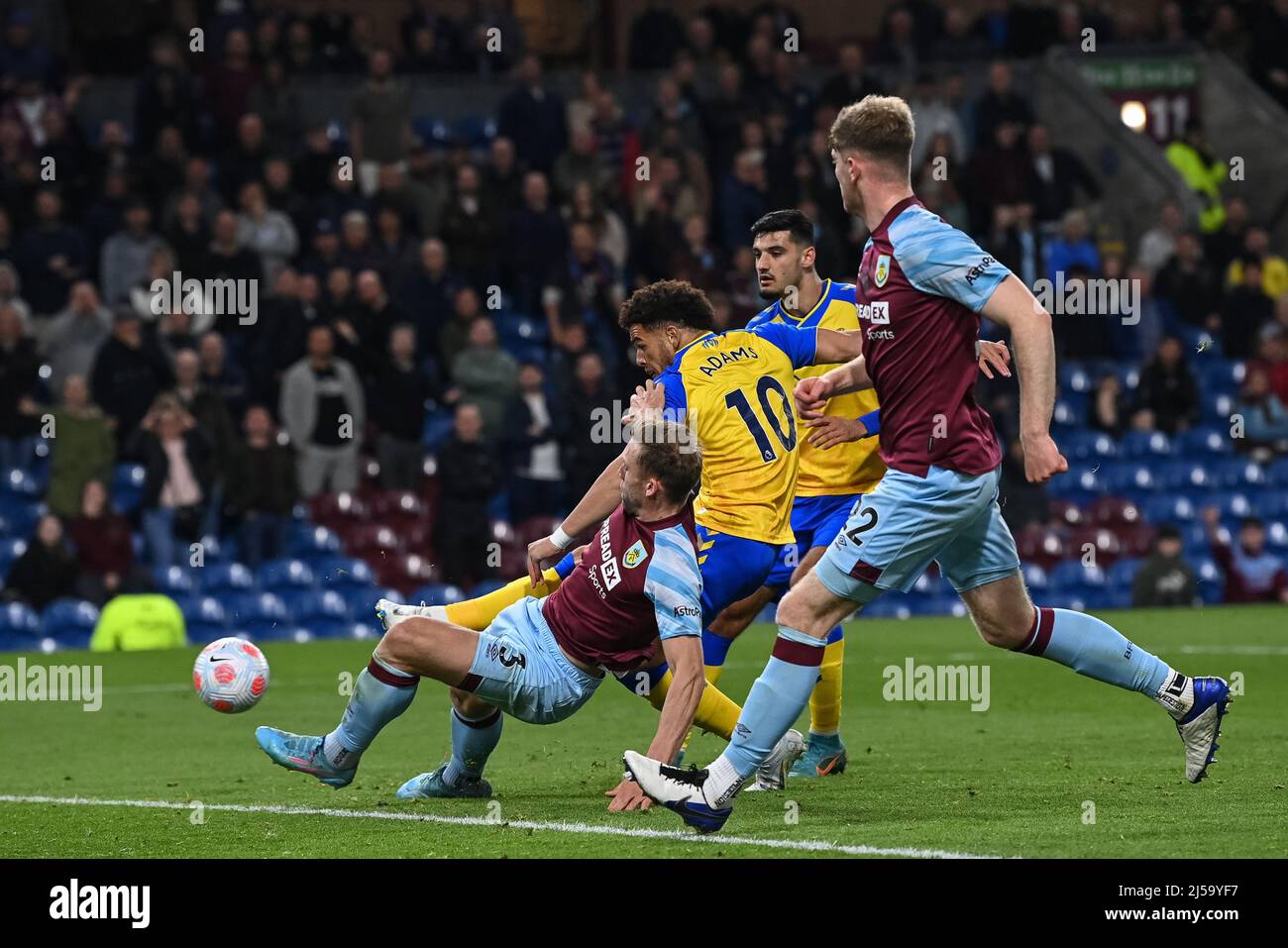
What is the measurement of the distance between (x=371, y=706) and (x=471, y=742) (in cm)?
66

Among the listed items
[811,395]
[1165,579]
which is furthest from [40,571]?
[811,395]

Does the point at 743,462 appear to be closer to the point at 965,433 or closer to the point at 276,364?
the point at 965,433

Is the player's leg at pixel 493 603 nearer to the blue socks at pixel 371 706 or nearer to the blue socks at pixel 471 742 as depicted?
the blue socks at pixel 471 742

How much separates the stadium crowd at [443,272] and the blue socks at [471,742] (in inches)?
394

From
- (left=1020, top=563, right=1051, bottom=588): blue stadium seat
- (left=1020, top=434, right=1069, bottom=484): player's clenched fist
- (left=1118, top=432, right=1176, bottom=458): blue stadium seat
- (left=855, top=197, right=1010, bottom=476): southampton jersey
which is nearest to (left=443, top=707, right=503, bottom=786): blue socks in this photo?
(left=855, top=197, right=1010, bottom=476): southampton jersey

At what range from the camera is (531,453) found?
64.4ft

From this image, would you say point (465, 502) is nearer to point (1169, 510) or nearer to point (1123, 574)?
point (1123, 574)

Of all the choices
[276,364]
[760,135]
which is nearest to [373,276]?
[276,364]

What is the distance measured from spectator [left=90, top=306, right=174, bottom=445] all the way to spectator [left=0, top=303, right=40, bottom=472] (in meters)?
0.57

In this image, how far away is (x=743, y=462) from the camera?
9.10m

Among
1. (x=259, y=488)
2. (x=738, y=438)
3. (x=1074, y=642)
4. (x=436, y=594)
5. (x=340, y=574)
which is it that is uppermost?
(x=738, y=438)

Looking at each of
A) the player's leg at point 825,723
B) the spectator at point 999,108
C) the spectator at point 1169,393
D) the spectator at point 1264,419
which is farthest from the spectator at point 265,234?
the player's leg at point 825,723

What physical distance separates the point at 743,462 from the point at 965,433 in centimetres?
188
